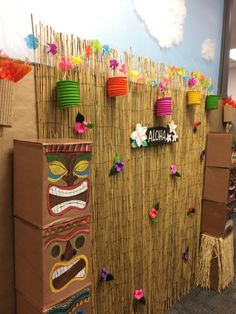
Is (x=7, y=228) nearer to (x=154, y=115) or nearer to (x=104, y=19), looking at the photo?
(x=154, y=115)

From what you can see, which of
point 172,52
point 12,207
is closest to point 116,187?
point 12,207

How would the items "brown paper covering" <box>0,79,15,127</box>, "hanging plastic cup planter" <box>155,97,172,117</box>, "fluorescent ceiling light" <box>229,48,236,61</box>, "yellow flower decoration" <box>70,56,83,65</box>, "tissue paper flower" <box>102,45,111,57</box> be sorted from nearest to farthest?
"brown paper covering" <box>0,79,15,127</box> → "yellow flower decoration" <box>70,56,83,65</box> → "tissue paper flower" <box>102,45,111,57</box> → "hanging plastic cup planter" <box>155,97,172,117</box> → "fluorescent ceiling light" <box>229,48,236,61</box>

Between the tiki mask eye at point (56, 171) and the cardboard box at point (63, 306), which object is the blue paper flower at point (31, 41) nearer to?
the tiki mask eye at point (56, 171)

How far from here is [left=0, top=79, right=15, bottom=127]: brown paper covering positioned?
891 mm

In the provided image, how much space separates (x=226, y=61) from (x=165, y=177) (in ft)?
4.32

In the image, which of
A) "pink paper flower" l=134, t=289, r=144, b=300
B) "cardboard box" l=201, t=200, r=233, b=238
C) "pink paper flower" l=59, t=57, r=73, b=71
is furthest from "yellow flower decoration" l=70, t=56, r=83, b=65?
"cardboard box" l=201, t=200, r=233, b=238

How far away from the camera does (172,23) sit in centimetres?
185

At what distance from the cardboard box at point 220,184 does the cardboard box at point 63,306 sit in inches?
56.0

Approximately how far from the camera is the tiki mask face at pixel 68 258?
972 mm

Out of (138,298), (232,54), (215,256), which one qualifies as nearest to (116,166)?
(138,298)

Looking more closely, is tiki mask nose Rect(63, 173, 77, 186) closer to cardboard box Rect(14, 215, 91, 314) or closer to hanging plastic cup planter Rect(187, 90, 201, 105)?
cardboard box Rect(14, 215, 91, 314)

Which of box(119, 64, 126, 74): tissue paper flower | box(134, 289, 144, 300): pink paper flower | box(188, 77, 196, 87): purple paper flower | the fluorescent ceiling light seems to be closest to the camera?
box(119, 64, 126, 74): tissue paper flower

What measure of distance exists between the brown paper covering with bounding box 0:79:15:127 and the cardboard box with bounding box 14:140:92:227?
98mm

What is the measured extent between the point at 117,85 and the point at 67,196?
62 cm
